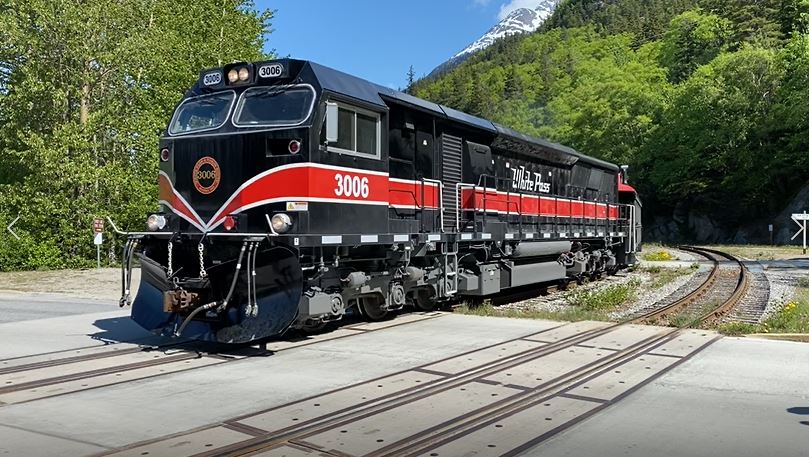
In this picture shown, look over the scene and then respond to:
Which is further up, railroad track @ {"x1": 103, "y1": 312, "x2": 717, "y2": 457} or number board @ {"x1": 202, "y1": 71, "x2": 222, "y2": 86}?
number board @ {"x1": 202, "y1": 71, "x2": 222, "y2": 86}

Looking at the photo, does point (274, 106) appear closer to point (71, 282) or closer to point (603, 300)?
point (603, 300)

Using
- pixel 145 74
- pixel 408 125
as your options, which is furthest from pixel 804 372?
pixel 145 74

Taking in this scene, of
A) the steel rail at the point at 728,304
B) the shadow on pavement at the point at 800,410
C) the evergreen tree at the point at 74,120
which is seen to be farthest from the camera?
the evergreen tree at the point at 74,120

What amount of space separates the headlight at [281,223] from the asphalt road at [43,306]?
6.93 metres

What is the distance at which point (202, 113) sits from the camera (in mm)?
8758

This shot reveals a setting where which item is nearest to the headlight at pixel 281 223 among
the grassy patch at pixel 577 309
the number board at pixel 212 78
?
the number board at pixel 212 78

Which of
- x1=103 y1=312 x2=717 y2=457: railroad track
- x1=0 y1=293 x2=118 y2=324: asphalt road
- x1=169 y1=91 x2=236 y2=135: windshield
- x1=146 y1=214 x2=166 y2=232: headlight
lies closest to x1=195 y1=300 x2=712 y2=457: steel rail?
x1=103 y1=312 x2=717 y2=457: railroad track

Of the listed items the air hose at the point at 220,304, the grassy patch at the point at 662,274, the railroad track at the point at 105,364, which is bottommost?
the railroad track at the point at 105,364

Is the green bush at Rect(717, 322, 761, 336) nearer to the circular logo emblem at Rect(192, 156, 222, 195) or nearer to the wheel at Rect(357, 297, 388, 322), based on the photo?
the wheel at Rect(357, 297, 388, 322)

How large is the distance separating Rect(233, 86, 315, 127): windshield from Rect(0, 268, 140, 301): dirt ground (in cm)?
893

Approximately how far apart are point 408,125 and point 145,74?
19.2 m

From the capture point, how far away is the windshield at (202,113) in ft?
28.0

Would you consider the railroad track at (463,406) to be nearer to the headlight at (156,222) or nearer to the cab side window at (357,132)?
the cab side window at (357,132)

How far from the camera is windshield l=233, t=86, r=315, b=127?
8070 mm
